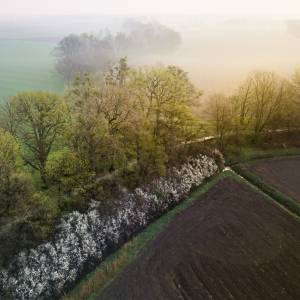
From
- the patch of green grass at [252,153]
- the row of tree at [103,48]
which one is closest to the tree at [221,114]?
the patch of green grass at [252,153]

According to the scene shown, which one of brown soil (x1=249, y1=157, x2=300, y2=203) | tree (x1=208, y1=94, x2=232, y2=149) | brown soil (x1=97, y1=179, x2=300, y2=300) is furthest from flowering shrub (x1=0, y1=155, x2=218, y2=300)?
tree (x1=208, y1=94, x2=232, y2=149)

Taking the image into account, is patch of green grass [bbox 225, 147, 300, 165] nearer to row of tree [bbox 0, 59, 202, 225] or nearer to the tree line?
the tree line

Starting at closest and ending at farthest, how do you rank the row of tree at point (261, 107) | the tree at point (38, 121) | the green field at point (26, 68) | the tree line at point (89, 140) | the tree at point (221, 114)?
the tree line at point (89, 140) < the tree at point (38, 121) < the tree at point (221, 114) < the row of tree at point (261, 107) < the green field at point (26, 68)

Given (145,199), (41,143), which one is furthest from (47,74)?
(145,199)

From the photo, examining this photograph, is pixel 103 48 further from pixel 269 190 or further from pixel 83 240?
pixel 83 240

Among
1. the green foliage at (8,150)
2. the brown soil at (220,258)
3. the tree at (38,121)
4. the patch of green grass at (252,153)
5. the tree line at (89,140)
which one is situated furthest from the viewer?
the patch of green grass at (252,153)

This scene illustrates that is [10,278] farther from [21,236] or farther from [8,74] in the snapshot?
[8,74]

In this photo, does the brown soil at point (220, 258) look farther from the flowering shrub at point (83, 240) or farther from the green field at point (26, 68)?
the green field at point (26, 68)
